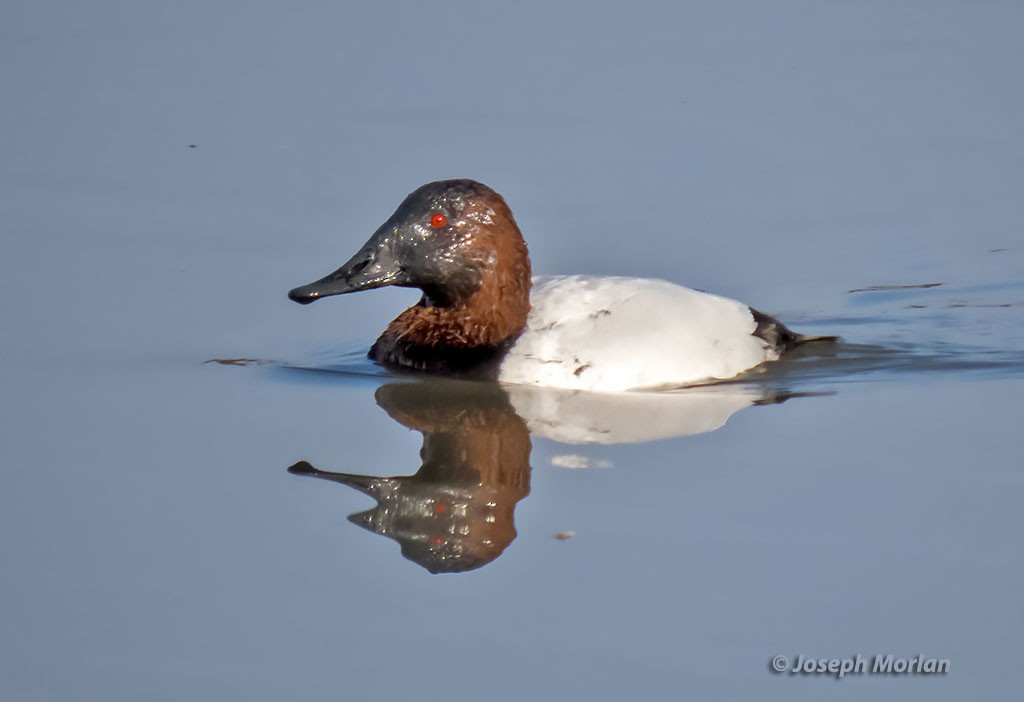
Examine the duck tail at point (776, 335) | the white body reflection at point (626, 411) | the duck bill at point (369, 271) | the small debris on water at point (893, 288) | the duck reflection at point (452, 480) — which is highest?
the duck bill at point (369, 271)

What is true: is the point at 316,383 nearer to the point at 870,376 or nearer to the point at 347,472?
the point at 347,472

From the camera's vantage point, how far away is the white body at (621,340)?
21.7 feet

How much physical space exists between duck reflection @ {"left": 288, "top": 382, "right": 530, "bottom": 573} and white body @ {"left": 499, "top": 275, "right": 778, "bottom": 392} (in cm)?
26

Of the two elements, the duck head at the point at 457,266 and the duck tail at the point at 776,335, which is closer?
the duck head at the point at 457,266

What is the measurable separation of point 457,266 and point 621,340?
2.56 feet

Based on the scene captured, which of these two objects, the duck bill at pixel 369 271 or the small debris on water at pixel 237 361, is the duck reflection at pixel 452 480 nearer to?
the duck bill at pixel 369 271

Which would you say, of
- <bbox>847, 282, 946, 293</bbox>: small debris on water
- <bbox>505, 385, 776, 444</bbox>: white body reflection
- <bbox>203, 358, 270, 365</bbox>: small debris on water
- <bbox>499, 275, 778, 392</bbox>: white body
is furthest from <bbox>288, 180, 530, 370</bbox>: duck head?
<bbox>847, 282, 946, 293</bbox>: small debris on water

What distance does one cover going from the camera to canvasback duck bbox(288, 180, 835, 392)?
6.64 m

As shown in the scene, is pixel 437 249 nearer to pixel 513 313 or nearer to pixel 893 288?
pixel 513 313

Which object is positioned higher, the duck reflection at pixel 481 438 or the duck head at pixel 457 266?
the duck head at pixel 457 266

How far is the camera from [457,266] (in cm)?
680

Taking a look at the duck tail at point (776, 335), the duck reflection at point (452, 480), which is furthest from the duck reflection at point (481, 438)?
the duck tail at point (776, 335)

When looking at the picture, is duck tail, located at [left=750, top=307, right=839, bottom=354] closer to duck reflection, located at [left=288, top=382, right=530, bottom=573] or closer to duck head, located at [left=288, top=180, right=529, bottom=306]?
duck head, located at [left=288, top=180, right=529, bottom=306]

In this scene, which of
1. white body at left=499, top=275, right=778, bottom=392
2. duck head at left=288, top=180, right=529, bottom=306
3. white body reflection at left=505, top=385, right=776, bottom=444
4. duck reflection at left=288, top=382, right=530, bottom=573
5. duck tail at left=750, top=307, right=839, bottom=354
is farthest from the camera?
duck tail at left=750, top=307, right=839, bottom=354
